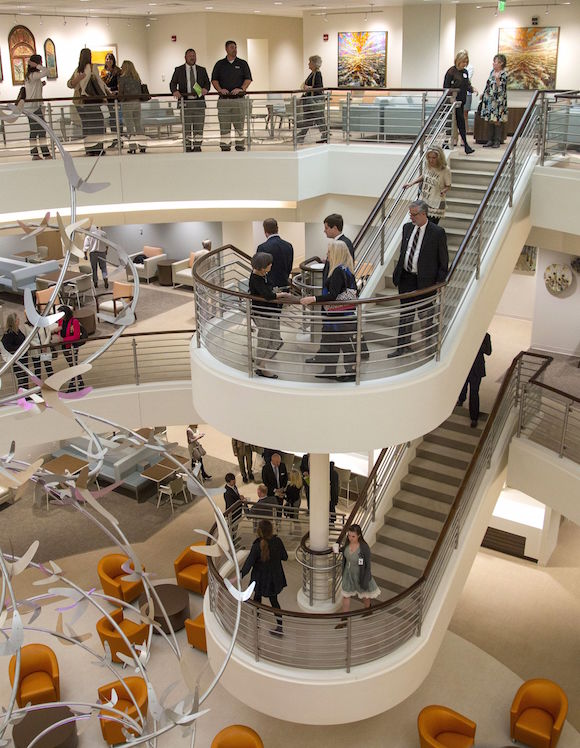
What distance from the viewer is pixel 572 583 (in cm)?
1251

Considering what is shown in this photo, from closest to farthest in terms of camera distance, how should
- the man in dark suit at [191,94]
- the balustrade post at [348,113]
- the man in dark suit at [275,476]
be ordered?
the man in dark suit at [275,476] < the man in dark suit at [191,94] < the balustrade post at [348,113]

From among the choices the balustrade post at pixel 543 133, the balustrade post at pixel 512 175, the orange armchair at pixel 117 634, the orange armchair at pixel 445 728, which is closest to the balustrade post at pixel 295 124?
the balustrade post at pixel 543 133

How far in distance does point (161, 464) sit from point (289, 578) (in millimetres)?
5718

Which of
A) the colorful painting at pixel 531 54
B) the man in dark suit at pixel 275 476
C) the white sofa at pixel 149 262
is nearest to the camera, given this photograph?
the man in dark suit at pixel 275 476

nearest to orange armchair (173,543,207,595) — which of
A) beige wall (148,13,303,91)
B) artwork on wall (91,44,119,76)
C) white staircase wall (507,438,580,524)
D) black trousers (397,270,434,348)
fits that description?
white staircase wall (507,438,580,524)

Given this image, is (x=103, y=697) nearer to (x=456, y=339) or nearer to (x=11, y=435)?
(x=11, y=435)

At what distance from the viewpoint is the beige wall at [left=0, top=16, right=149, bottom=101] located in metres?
17.7

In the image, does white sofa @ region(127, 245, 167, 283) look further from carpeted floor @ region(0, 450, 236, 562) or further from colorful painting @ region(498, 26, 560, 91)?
colorful painting @ region(498, 26, 560, 91)

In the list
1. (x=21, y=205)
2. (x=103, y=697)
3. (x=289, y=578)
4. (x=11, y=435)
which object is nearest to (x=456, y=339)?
(x=289, y=578)

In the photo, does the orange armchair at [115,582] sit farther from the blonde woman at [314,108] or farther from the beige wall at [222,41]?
the beige wall at [222,41]

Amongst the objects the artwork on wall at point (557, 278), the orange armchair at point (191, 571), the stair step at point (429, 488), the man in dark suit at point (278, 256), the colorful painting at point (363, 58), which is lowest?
the orange armchair at point (191, 571)

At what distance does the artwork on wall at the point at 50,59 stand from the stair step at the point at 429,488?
13.4m

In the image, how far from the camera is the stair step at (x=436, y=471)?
9.57 m

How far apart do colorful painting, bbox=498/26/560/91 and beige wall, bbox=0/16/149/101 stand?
867 centimetres
